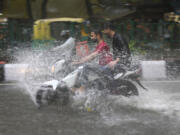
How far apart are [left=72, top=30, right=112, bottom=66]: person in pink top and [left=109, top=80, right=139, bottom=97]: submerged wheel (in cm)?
38

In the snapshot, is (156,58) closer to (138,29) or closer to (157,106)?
(138,29)

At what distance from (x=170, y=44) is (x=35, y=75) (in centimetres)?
640

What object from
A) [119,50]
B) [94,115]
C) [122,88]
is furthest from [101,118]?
[119,50]

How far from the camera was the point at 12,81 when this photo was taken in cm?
813

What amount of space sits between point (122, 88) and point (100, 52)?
2.17ft

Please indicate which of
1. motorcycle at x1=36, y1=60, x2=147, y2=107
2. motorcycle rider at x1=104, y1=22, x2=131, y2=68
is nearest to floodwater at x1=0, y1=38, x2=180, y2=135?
motorcycle at x1=36, y1=60, x2=147, y2=107

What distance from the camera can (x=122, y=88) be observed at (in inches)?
204

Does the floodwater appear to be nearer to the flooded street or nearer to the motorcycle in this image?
the flooded street

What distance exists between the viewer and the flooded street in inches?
157

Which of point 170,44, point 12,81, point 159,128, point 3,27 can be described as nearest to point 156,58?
point 170,44

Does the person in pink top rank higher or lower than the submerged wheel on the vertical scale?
higher

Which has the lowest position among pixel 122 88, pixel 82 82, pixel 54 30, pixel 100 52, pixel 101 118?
pixel 101 118

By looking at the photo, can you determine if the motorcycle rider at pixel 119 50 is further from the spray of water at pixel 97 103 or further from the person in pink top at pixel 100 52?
the spray of water at pixel 97 103

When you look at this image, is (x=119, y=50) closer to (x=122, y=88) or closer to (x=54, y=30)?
(x=122, y=88)
